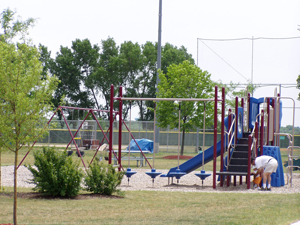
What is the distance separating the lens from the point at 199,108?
27.2m

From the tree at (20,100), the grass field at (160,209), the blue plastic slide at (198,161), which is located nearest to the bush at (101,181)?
the grass field at (160,209)

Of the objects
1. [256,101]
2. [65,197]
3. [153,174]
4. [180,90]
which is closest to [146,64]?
[180,90]

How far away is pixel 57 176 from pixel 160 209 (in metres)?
2.66

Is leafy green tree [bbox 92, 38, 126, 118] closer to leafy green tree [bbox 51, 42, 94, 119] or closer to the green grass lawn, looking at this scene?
leafy green tree [bbox 51, 42, 94, 119]

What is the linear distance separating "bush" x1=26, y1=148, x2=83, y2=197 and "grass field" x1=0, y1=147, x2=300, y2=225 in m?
0.40

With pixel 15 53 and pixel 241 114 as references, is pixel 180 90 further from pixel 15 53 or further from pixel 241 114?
pixel 15 53

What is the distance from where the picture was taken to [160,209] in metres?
8.41

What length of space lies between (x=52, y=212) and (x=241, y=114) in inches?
349

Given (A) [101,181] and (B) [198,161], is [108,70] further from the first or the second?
(A) [101,181]

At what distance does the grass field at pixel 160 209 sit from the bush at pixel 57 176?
0.40 metres

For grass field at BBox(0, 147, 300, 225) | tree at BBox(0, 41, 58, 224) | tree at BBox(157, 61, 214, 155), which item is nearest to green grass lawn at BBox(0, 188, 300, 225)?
grass field at BBox(0, 147, 300, 225)

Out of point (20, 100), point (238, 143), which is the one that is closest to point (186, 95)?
point (238, 143)

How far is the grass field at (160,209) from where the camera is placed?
720 cm

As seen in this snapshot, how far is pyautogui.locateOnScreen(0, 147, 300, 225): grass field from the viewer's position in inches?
283
